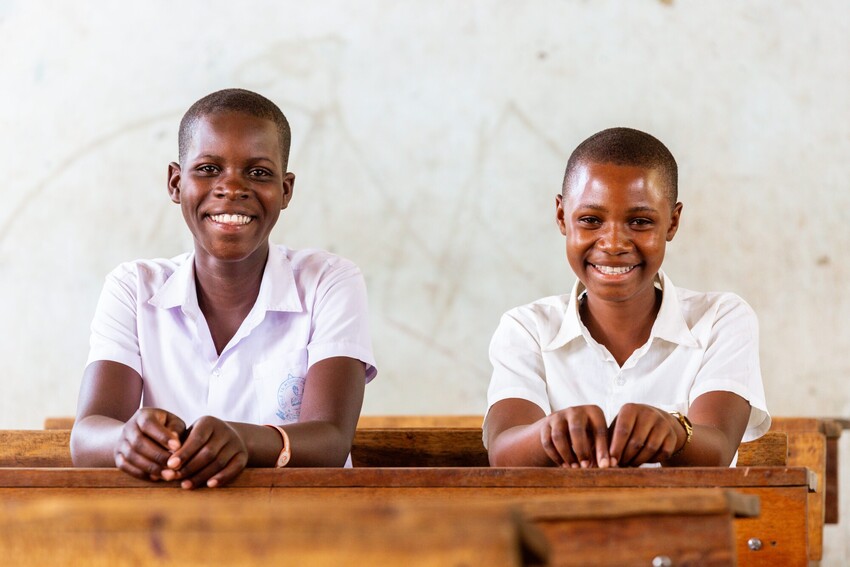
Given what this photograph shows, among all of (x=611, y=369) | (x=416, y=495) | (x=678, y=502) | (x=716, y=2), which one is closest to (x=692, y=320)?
(x=611, y=369)

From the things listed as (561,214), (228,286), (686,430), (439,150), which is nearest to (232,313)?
(228,286)

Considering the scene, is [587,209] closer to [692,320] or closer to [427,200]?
[692,320]

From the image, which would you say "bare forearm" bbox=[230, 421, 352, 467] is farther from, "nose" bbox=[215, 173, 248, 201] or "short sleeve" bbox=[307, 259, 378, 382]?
"nose" bbox=[215, 173, 248, 201]

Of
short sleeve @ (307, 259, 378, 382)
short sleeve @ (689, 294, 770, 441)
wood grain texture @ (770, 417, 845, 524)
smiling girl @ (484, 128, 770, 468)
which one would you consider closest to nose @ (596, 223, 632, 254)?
smiling girl @ (484, 128, 770, 468)

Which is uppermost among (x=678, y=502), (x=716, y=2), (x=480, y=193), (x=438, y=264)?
(x=716, y=2)

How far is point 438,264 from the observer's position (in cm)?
354

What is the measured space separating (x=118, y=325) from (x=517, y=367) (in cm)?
73

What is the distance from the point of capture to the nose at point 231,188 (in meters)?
1.90

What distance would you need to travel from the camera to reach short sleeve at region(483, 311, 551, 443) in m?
1.92

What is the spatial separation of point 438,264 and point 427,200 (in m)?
0.22

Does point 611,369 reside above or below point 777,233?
below

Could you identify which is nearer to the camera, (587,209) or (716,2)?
(587,209)

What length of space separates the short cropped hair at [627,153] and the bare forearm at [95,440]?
93 cm

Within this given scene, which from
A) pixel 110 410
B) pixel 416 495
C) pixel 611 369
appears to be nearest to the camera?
pixel 416 495
